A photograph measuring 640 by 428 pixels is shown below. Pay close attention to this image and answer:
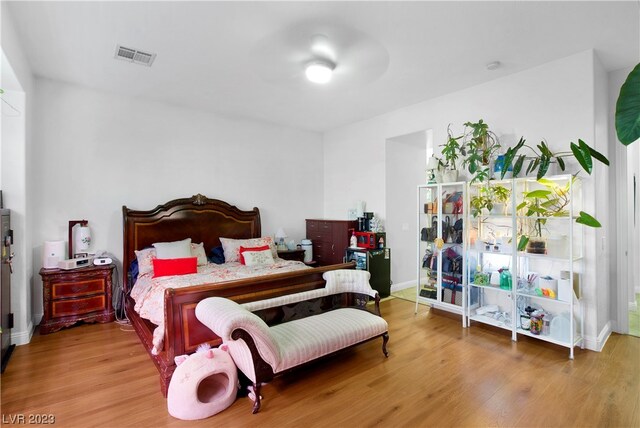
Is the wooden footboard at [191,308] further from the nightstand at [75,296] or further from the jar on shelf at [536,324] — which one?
the jar on shelf at [536,324]

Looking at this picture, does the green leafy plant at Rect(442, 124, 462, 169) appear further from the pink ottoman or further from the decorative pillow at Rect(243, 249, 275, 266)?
the pink ottoman

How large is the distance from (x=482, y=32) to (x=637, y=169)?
3815mm

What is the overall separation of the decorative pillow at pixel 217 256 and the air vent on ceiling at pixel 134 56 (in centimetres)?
254

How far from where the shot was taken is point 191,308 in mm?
2521

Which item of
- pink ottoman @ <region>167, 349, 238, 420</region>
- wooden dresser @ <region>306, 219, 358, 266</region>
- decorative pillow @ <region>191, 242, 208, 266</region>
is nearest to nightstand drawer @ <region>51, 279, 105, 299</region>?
decorative pillow @ <region>191, 242, 208, 266</region>

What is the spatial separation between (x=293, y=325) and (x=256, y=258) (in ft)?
5.91

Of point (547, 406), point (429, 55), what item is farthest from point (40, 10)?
point (547, 406)

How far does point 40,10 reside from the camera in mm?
2467

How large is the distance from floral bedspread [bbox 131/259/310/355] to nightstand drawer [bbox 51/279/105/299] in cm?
47

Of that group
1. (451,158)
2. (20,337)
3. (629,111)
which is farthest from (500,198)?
(20,337)

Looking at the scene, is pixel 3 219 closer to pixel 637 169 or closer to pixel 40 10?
pixel 40 10

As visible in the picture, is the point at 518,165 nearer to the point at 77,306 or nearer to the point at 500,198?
the point at 500,198

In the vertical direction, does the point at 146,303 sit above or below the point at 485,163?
below

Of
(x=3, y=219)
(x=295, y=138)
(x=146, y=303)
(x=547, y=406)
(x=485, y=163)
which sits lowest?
(x=547, y=406)
